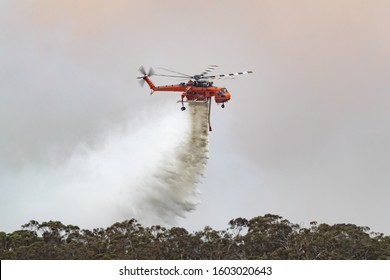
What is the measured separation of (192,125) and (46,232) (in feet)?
118

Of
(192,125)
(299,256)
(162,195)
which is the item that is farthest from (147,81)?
(299,256)

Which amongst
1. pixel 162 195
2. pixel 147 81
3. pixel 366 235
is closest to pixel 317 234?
pixel 366 235

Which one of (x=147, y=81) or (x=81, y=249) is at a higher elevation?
(x=147, y=81)

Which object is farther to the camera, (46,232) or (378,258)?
(46,232)

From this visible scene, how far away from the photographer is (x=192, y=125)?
143 metres

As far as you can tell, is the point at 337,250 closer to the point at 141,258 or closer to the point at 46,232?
the point at 141,258

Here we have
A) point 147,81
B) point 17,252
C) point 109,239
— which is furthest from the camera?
point 109,239

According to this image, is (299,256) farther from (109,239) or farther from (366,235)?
(109,239)

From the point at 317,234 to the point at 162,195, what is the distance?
70.1 ft

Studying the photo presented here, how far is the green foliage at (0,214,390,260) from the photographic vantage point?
148 metres

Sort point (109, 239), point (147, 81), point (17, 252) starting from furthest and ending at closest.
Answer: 1. point (109, 239)
2. point (17, 252)
3. point (147, 81)

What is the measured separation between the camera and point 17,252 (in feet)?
494

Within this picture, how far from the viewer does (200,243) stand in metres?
153

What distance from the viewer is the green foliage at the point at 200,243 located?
14825 cm
